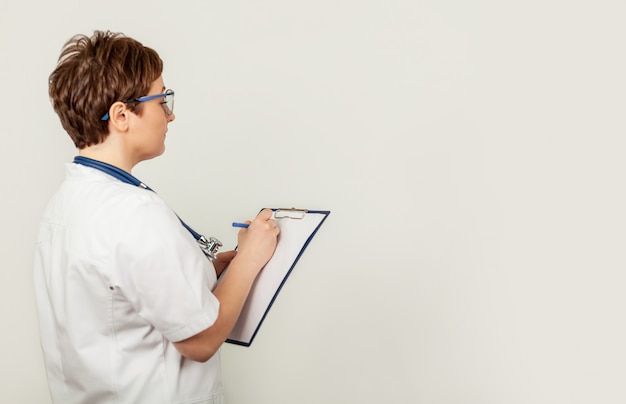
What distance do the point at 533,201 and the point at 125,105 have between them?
46.4 inches

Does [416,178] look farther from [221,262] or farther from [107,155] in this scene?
[107,155]

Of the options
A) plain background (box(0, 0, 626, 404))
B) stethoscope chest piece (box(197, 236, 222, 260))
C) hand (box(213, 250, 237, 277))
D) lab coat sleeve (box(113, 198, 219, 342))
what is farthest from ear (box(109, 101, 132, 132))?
plain background (box(0, 0, 626, 404))

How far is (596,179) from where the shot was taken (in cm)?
163

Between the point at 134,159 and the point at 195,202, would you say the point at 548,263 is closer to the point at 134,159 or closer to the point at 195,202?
the point at 134,159

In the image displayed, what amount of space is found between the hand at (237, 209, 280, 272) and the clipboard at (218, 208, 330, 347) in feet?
0.08

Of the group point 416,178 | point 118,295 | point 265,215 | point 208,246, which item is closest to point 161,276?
point 118,295

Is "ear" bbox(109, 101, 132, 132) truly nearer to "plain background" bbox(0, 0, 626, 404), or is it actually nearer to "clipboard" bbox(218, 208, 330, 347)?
"clipboard" bbox(218, 208, 330, 347)

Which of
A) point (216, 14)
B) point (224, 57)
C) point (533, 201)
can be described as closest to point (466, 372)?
point (533, 201)

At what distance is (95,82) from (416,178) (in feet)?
3.50

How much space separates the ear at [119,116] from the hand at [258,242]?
1.20 ft

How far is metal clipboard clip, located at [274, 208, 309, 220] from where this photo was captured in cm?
145

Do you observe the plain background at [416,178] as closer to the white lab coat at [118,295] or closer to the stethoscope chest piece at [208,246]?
the stethoscope chest piece at [208,246]

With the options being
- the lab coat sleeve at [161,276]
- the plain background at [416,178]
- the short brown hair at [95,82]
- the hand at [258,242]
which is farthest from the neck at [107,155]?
the plain background at [416,178]

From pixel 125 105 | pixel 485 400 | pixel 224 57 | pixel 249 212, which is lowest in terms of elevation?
pixel 485 400
